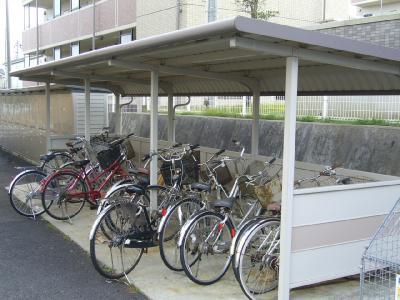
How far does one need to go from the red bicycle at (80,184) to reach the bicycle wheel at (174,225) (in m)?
1.30

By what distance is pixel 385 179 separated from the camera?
189 inches

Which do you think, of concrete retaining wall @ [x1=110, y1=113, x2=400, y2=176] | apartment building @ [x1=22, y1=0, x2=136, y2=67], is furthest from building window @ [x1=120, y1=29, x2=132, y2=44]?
concrete retaining wall @ [x1=110, y1=113, x2=400, y2=176]

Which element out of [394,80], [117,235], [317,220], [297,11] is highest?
[297,11]

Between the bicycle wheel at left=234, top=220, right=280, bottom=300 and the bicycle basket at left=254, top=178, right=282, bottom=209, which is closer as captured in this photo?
the bicycle wheel at left=234, top=220, right=280, bottom=300

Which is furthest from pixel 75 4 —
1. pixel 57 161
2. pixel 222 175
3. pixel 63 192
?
pixel 222 175

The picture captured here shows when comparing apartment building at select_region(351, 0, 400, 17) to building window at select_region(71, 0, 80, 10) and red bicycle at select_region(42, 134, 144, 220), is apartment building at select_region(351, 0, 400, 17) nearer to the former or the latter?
building window at select_region(71, 0, 80, 10)

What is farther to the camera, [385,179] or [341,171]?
[341,171]

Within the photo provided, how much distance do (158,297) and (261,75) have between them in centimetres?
356

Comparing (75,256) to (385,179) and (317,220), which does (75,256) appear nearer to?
(317,220)

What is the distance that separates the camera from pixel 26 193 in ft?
22.6

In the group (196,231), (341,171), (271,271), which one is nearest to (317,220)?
(271,271)

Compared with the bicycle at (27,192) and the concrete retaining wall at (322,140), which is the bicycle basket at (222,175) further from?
the concrete retaining wall at (322,140)

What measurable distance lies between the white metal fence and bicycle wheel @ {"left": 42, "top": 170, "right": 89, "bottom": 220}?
508cm

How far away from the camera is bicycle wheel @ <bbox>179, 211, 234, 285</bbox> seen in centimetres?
435
